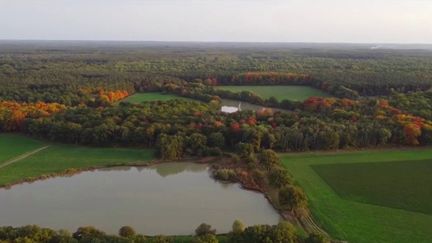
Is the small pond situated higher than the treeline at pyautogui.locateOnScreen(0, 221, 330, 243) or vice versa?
the treeline at pyautogui.locateOnScreen(0, 221, 330, 243)

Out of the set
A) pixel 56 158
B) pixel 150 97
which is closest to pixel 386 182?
pixel 56 158

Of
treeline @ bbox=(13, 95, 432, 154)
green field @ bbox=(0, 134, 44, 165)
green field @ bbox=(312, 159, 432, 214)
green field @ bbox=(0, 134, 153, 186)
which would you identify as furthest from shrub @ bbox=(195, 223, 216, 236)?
green field @ bbox=(0, 134, 44, 165)

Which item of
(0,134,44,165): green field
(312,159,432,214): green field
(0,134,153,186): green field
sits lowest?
(0,134,153,186): green field

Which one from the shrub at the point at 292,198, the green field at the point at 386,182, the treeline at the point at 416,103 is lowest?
the green field at the point at 386,182

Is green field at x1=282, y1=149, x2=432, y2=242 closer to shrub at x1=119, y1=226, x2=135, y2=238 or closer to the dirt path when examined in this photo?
shrub at x1=119, y1=226, x2=135, y2=238

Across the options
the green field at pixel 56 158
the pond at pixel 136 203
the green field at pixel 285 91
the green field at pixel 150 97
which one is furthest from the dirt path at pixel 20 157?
the green field at pixel 285 91

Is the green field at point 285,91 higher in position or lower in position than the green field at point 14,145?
higher

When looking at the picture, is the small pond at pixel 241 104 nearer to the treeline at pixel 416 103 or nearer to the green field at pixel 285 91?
the green field at pixel 285 91
